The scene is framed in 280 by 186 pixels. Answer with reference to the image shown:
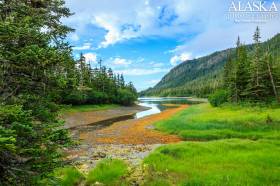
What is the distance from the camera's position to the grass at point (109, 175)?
1465 centimetres

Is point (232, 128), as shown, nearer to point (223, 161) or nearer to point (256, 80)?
point (223, 161)

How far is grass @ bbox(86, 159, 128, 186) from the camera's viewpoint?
14.6 meters

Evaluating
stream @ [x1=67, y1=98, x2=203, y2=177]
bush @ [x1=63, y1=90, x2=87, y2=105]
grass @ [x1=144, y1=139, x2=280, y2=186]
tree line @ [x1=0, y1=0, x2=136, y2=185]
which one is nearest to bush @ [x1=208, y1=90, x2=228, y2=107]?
stream @ [x1=67, y1=98, x2=203, y2=177]

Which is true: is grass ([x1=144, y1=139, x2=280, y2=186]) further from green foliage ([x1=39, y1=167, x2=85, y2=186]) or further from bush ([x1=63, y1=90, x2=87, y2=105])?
bush ([x1=63, y1=90, x2=87, y2=105])

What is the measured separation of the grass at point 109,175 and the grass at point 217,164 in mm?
1435

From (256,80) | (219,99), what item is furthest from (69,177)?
(219,99)

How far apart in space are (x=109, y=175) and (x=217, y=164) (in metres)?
6.82

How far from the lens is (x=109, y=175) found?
50.5 ft

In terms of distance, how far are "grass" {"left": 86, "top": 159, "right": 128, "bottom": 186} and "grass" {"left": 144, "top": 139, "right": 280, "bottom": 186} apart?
144 cm

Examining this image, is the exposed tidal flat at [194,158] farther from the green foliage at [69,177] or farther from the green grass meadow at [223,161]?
the green foliage at [69,177]

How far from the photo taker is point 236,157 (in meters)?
19.5

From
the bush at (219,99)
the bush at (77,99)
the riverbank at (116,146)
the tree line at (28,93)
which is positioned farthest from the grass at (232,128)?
the bush at (77,99)

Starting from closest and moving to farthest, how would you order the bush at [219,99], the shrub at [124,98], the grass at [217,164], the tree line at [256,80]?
the grass at [217,164] < the tree line at [256,80] < the bush at [219,99] < the shrub at [124,98]

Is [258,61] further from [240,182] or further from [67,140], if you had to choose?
[67,140]
